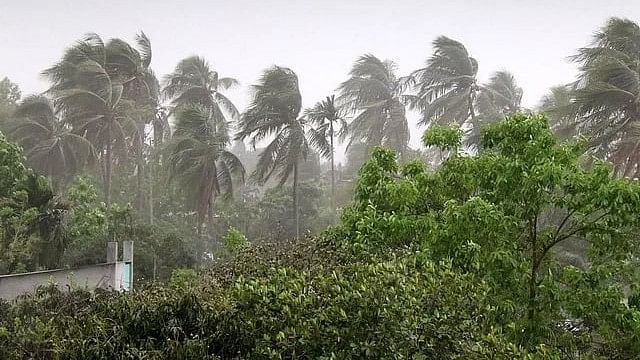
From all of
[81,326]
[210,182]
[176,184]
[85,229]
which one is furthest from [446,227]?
[176,184]

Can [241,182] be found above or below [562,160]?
above

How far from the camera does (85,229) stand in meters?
12.9

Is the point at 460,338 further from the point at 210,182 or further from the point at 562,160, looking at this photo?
the point at 210,182

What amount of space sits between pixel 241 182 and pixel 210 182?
62.5 inches

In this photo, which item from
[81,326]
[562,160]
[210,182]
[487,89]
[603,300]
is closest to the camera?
[81,326]

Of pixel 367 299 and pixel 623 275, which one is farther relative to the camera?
pixel 623 275

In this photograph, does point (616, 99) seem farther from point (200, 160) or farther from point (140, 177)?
point (140, 177)

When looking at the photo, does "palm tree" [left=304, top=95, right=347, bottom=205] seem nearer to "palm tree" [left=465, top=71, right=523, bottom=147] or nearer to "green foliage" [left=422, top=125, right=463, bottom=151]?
"palm tree" [left=465, top=71, right=523, bottom=147]

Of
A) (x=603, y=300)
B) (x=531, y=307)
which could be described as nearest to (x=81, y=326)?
(x=531, y=307)

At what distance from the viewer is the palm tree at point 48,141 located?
18.1 meters

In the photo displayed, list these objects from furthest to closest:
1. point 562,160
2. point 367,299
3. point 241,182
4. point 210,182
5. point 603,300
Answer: point 241,182, point 210,182, point 562,160, point 603,300, point 367,299

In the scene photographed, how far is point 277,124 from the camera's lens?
A: 65.5 feet

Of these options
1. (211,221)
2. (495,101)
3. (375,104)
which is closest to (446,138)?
(211,221)

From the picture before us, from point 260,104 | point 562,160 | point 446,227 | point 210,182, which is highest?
point 260,104
